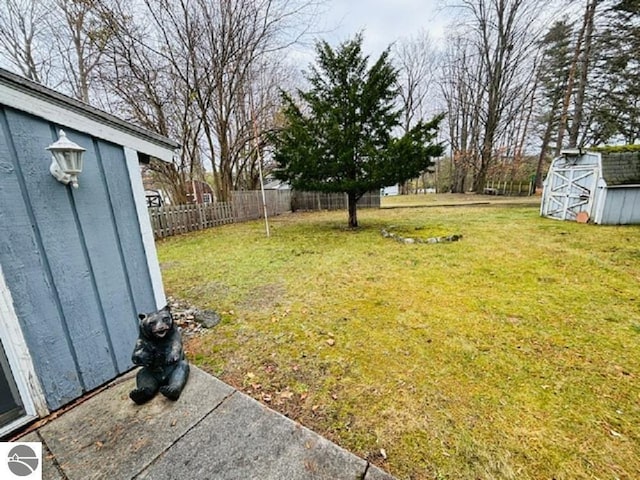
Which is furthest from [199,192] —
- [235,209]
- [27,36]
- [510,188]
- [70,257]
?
[510,188]

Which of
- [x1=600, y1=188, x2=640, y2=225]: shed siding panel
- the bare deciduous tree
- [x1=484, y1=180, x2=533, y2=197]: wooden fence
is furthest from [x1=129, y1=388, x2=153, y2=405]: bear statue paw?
Result: [x1=484, y1=180, x2=533, y2=197]: wooden fence

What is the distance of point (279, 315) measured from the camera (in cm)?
313

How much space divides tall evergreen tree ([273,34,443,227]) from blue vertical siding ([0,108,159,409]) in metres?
5.62

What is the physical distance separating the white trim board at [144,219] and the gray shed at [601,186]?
10.9m

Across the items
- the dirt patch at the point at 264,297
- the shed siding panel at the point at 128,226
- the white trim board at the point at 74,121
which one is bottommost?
the dirt patch at the point at 264,297

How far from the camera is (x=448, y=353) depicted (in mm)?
2307

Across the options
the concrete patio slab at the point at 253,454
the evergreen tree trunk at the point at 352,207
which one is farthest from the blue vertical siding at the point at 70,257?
the evergreen tree trunk at the point at 352,207

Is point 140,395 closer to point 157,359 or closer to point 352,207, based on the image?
point 157,359

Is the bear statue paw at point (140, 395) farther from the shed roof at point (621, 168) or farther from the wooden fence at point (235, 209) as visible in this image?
the shed roof at point (621, 168)

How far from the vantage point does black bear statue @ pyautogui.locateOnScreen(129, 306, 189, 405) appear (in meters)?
1.76

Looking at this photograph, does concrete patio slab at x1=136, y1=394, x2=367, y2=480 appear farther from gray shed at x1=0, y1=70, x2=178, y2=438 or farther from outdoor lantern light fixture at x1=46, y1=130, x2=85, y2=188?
outdoor lantern light fixture at x1=46, y1=130, x2=85, y2=188

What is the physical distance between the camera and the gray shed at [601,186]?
7.17m

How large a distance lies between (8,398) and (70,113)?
6.75 ft

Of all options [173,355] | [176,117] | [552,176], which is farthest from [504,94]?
[173,355]
